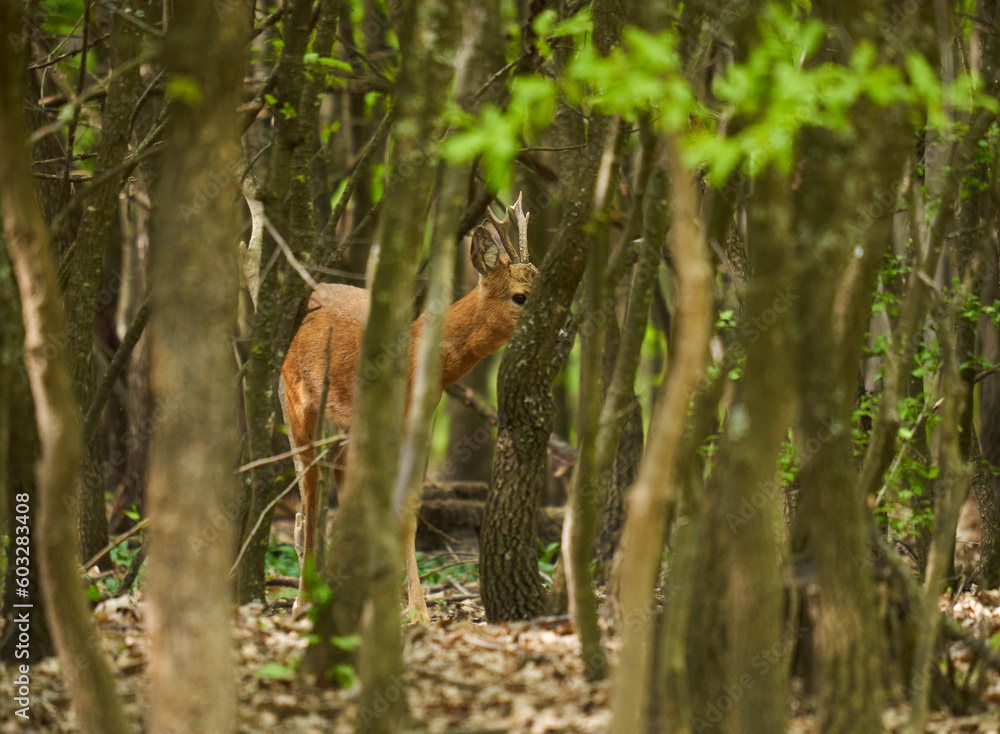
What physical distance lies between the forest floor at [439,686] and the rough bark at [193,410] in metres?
0.64

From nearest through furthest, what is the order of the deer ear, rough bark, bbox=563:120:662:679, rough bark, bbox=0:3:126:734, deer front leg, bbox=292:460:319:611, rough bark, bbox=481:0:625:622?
rough bark, bbox=0:3:126:734 < rough bark, bbox=563:120:662:679 < rough bark, bbox=481:0:625:622 < deer front leg, bbox=292:460:319:611 < the deer ear

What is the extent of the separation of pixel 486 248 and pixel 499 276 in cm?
25

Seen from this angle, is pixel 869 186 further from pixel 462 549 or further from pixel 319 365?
pixel 462 549

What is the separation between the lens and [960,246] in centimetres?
614

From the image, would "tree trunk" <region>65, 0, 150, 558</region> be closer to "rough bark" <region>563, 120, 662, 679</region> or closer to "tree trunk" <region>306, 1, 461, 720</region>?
"tree trunk" <region>306, 1, 461, 720</region>

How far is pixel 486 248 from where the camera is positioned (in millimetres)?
7559

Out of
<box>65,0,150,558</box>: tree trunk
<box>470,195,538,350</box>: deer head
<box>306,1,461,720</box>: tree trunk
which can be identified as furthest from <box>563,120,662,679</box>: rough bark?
<box>470,195,538,350</box>: deer head

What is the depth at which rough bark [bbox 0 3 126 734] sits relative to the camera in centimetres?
307

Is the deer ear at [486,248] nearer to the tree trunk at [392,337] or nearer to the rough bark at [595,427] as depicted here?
the rough bark at [595,427]

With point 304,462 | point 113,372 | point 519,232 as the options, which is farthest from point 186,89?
point 519,232

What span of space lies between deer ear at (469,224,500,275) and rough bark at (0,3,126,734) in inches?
181

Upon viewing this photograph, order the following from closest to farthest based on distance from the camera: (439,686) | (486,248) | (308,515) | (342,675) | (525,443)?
(342,675), (439,686), (525,443), (308,515), (486,248)

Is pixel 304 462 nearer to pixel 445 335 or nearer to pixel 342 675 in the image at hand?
pixel 445 335

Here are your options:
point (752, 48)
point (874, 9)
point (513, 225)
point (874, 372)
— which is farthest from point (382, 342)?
point (874, 372)
